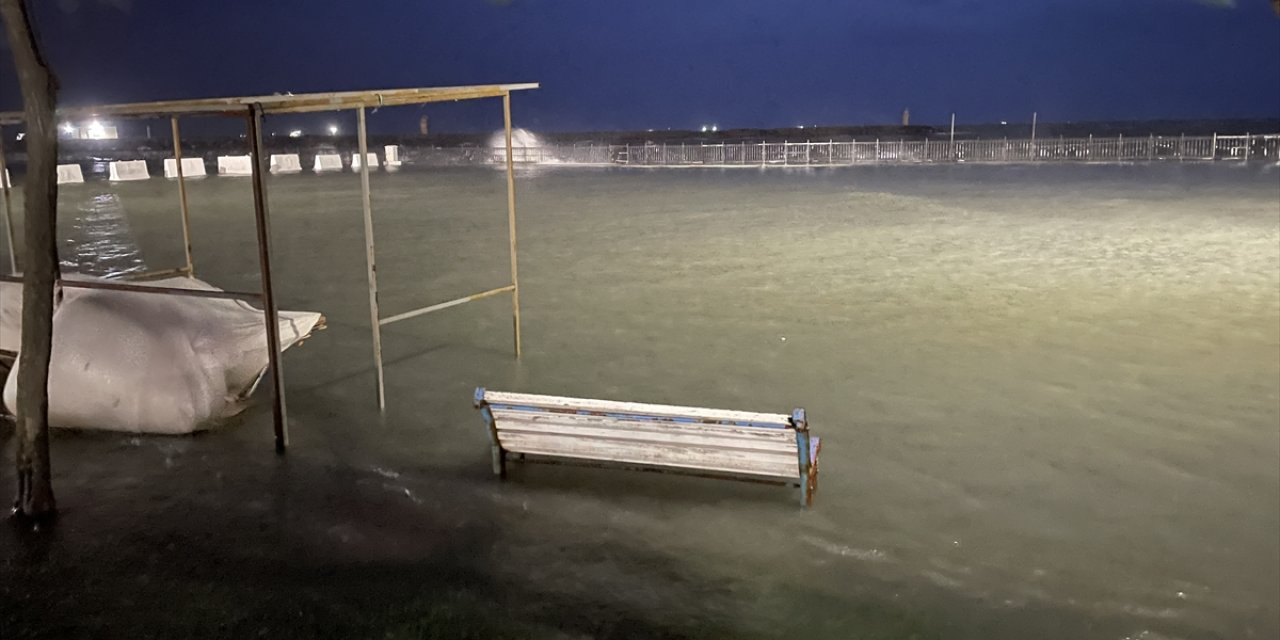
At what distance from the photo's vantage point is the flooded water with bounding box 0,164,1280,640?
5402 mm

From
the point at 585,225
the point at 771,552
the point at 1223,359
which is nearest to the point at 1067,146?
the point at 585,225

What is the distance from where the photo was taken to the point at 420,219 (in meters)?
23.2

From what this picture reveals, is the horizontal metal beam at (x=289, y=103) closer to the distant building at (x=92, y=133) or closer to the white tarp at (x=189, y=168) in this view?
the white tarp at (x=189, y=168)

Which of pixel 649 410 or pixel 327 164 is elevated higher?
pixel 327 164

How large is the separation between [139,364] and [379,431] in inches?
78.5

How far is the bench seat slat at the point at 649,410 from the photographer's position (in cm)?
614

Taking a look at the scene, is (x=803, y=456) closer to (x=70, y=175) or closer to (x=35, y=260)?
(x=35, y=260)

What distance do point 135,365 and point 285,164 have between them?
116ft

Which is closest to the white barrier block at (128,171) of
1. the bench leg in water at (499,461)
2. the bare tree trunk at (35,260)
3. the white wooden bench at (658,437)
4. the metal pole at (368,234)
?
the metal pole at (368,234)

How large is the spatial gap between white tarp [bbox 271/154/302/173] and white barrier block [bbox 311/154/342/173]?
77cm

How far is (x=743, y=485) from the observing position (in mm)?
7027

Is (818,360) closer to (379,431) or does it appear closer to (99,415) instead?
(379,431)

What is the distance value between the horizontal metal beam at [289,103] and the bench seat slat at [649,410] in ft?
9.22

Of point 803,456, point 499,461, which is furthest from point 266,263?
point 803,456
